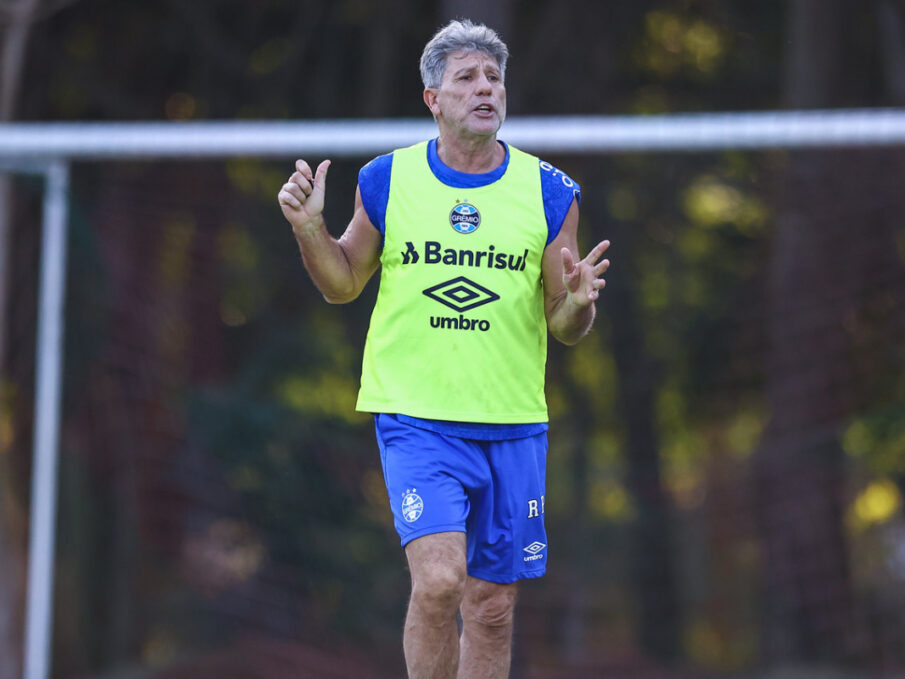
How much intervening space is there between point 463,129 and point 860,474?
16.6 feet

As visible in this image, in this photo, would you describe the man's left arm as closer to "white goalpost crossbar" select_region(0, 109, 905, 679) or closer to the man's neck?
the man's neck

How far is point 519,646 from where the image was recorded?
7.41 metres

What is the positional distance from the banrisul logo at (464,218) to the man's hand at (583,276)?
289 millimetres

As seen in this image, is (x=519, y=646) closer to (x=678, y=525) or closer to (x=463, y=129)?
(x=678, y=525)

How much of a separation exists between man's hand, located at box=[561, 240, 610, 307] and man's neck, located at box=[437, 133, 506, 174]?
0.42 meters

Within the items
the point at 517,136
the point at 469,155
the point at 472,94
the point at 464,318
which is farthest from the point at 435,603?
the point at 517,136

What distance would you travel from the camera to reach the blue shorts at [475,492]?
143 inches

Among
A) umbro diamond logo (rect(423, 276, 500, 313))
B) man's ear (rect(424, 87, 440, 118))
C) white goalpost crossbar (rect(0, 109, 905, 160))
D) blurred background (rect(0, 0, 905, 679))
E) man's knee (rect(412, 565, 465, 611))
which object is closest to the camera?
man's knee (rect(412, 565, 465, 611))

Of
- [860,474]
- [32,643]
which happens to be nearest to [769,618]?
[860,474]

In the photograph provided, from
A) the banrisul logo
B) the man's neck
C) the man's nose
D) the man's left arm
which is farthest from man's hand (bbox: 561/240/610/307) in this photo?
the man's nose

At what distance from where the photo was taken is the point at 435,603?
3.52m

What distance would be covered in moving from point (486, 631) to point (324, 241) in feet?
4.23

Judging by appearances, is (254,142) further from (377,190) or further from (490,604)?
(490,604)

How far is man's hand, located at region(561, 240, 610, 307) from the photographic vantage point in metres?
3.63
